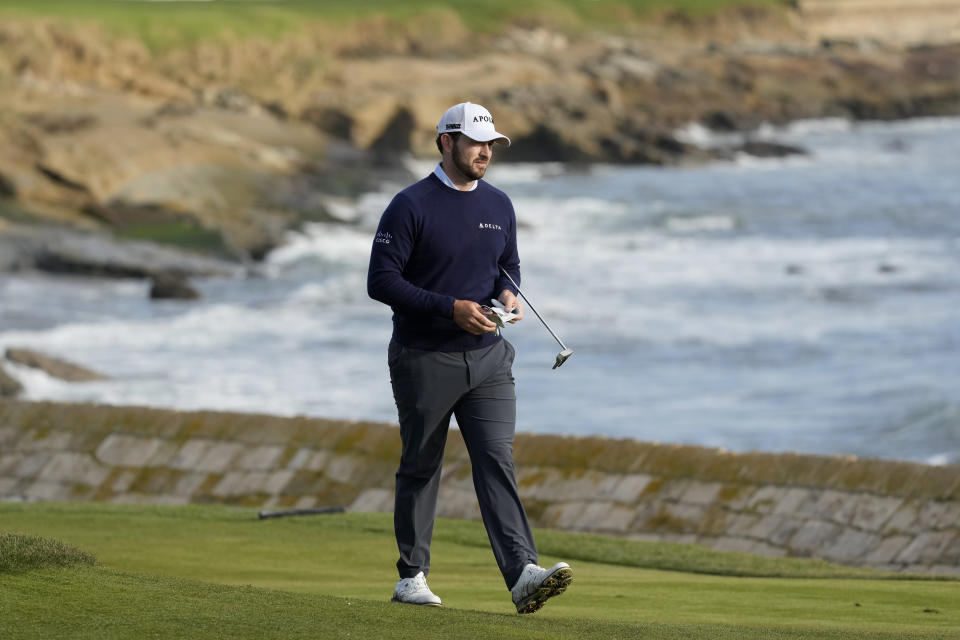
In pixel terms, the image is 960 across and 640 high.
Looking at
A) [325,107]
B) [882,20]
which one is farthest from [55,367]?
[882,20]

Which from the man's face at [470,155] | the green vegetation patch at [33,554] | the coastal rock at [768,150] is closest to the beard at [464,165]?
the man's face at [470,155]

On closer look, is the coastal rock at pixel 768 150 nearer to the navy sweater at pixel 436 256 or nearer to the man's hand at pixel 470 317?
the navy sweater at pixel 436 256

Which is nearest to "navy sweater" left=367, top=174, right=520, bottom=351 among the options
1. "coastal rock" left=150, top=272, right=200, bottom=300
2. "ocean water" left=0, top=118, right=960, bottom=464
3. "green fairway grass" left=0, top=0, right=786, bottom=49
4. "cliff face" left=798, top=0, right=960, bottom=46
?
"ocean water" left=0, top=118, right=960, bottom=464

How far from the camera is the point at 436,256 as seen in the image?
591cm

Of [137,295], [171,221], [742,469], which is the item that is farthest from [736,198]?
[742,469]

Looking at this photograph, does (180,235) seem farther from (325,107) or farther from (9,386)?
(325,107)

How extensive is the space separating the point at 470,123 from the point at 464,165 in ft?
0.53

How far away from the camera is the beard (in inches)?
231

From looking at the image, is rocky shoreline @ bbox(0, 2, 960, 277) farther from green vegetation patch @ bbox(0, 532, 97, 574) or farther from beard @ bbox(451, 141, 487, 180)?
beard @ bbox(451, 141, 487, 180)

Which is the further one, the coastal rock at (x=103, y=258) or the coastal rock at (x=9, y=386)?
the coastal rock at (x=103, y=258)

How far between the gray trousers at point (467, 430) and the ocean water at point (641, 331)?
44.2 ft

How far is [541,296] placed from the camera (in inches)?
1326

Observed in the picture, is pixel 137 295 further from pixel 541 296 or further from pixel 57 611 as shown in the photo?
pixel 57 611

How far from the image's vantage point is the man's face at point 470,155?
19.2 ft
